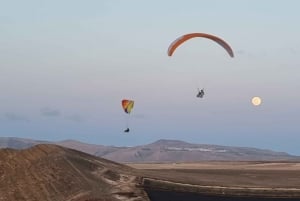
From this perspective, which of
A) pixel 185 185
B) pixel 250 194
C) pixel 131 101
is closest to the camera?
pixel 185 185

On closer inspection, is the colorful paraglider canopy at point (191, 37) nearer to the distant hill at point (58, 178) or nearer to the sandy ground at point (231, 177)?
the sandy ground at point (231, 177)

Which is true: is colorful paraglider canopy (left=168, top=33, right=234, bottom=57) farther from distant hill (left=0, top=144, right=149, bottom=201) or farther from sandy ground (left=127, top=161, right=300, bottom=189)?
distant hill (left=0, top=144, right=149, bottom=201)

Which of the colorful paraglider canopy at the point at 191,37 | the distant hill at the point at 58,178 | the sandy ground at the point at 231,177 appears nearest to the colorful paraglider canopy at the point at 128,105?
the colorful paraglider canopy at the point at 191,37

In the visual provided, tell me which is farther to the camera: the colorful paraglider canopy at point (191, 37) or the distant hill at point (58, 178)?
the colorful paraglider canopy at point (191, 37)

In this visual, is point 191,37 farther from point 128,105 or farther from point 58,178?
point 58,178

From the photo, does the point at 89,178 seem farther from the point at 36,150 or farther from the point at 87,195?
the point at 36,150

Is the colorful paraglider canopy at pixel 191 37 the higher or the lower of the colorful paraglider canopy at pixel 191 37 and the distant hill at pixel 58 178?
the higher

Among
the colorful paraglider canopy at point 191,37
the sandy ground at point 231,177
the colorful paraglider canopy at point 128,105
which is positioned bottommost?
the sandy ground at point 231,177

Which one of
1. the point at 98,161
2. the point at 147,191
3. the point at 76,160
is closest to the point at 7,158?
the point at 76,160

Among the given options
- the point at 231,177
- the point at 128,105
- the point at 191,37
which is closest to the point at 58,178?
the point at 231,177
